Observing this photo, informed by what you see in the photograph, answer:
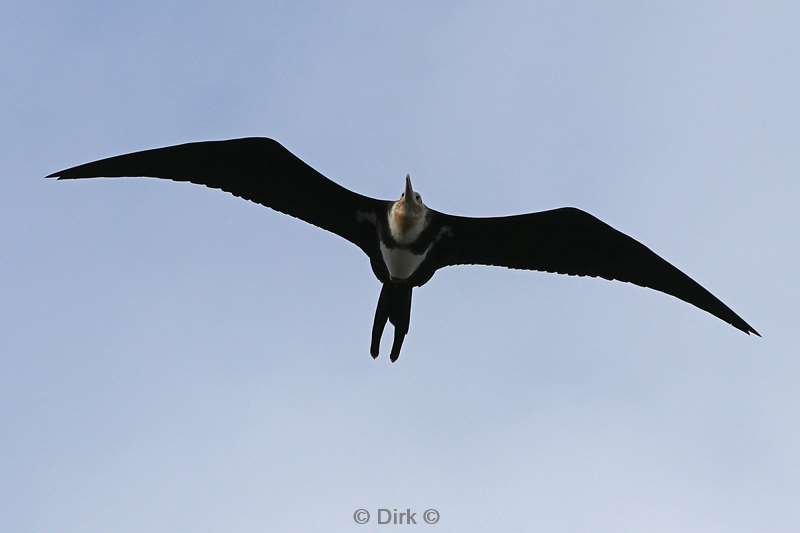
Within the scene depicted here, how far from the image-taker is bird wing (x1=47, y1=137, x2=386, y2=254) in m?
9.91

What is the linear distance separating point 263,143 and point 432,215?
1580 millimetres

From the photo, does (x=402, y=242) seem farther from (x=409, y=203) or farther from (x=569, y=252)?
(x=569, y=252)

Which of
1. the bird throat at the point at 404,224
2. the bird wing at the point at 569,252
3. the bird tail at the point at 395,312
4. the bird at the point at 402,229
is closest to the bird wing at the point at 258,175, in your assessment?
the bird at the point at 402,229

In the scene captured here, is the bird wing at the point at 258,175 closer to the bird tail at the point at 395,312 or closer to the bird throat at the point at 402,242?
the bird throat at the point at 402,242

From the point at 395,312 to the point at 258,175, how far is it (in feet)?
5.54

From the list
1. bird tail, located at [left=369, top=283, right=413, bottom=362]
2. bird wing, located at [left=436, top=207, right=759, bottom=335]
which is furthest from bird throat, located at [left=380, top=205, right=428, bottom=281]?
bird wing, located at [left=436, top=207, right=759, bottom=335]

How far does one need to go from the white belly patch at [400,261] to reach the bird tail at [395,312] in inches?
4.7

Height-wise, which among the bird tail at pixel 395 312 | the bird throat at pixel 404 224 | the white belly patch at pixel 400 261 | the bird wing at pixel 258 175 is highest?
the bird wing at pixel 258 175

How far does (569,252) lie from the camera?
10.5 metres

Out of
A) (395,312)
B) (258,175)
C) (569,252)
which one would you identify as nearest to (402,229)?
(395,312)

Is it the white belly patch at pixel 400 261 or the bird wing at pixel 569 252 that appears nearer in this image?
the white belly patch at pixel 400 261

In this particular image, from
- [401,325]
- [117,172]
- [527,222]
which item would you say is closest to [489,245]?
[527,222]

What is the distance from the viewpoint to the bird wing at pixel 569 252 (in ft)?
33.7

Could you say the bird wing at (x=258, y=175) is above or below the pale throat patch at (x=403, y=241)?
above
